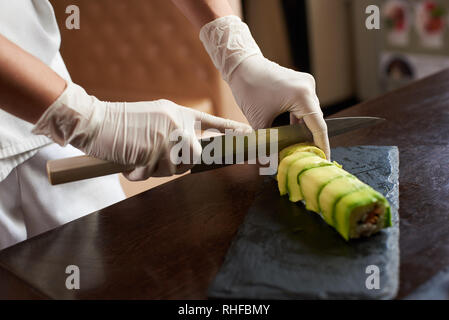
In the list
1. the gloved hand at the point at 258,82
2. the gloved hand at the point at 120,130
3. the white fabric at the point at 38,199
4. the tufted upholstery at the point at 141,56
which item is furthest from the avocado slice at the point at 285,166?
the tufted upholstery at the point at 141,56

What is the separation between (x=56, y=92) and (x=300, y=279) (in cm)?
73

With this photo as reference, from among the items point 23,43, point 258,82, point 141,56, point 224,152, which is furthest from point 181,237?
point 141,56

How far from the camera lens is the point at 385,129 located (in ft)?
5.45

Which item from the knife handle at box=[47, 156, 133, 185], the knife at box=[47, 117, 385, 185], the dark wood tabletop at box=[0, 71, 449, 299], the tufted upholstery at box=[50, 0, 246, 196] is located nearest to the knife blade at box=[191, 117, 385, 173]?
the knife at box=[47, 117, 385, 185]

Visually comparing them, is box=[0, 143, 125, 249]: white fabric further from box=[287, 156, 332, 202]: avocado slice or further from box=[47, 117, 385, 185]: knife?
box=[287, 156, 332, 202]: avocado slice

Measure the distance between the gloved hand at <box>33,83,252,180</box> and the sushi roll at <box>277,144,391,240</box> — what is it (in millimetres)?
261

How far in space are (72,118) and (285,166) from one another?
1.85ft

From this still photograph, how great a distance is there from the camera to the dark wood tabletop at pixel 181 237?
3.33ft

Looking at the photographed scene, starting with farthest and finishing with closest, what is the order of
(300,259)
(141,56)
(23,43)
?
(141,56) < (23,43) < (300,259)

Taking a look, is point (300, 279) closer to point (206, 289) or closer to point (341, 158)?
point (206, 289)

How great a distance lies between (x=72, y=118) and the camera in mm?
1222

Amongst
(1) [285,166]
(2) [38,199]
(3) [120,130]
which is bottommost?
(2) [38,199]

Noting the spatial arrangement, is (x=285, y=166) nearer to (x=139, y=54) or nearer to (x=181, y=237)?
(x=181, y=237)

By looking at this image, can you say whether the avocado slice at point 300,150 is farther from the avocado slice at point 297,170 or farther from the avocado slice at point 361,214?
the avocado slice at point 361,214
